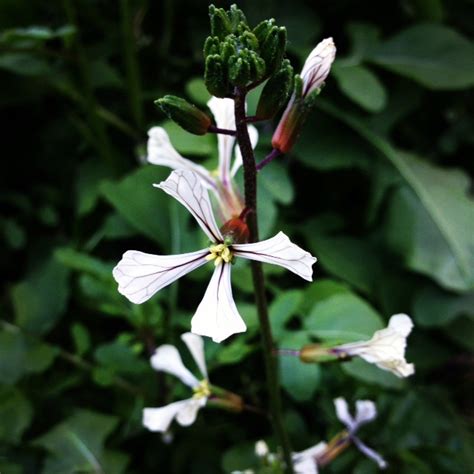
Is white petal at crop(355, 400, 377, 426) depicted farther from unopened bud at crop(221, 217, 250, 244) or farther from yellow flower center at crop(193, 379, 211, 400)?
unopened bud at crop(221, 217, 250, 244)

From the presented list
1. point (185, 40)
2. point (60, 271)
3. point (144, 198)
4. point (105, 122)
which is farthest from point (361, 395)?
point (185, 40)

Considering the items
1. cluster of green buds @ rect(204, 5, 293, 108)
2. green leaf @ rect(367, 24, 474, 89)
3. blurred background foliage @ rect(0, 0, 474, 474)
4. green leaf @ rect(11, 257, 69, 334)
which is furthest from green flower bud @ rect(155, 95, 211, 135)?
green leaf @ rect(367, 24, 474, 89)

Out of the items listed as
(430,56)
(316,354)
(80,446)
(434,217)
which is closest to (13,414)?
(80,446)

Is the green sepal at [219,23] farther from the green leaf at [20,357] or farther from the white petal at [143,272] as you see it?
the green leaf at [20,357]

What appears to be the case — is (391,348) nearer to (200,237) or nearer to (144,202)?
(200,237)

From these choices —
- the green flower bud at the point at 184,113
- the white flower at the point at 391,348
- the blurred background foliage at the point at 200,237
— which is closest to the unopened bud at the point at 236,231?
the green flower bud at the point at 184,113
